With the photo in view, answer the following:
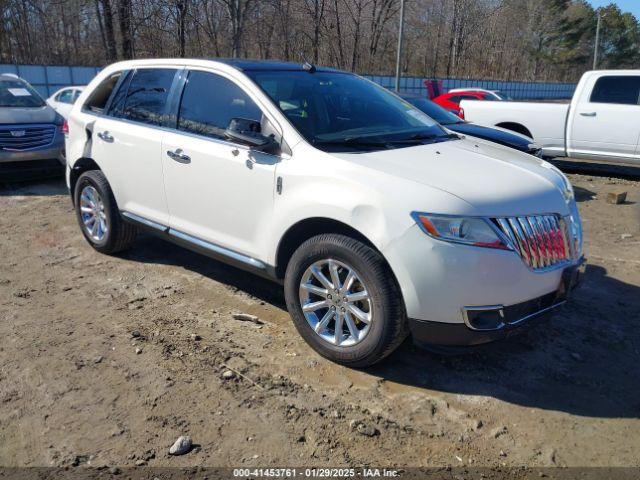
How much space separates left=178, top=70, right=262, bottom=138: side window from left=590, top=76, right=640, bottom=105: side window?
811 cm

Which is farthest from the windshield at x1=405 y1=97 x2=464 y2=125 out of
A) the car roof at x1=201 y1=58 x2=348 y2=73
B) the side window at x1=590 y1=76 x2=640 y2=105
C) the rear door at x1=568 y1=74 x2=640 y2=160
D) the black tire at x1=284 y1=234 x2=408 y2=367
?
the black tire at x1=284 y1=234 x2=408 y2=367

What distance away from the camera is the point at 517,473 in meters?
2.66

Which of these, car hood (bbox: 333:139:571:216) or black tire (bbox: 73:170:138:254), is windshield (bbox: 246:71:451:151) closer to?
car hood (bbox: 333:139:571:216)

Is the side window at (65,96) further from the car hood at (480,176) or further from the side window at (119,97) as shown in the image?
the car hood at (480,176)

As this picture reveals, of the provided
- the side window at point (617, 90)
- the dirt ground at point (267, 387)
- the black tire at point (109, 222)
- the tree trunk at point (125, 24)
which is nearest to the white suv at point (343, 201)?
the black tire at point (109, 222)

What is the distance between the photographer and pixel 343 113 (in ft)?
13.7

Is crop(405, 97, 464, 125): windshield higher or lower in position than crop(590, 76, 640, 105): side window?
lower

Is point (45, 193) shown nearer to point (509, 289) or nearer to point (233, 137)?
point (233, 137)

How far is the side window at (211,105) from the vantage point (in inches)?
158

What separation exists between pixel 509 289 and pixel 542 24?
65129mm

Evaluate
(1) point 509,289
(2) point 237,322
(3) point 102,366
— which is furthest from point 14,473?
(1) point 509,289

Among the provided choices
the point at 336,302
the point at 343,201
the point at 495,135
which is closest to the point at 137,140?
the point at 343,201

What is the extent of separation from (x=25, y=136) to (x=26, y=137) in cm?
2

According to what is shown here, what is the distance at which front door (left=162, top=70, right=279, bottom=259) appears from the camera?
3826 mm
